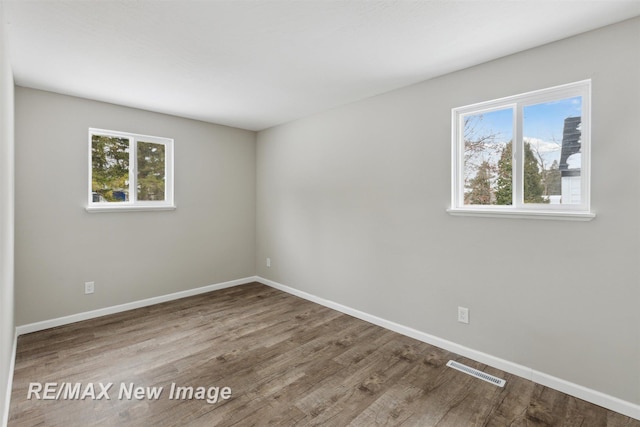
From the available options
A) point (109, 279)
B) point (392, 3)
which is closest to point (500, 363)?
point (392, 3)

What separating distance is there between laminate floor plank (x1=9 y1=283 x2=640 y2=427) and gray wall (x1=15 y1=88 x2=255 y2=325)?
1.49 feet

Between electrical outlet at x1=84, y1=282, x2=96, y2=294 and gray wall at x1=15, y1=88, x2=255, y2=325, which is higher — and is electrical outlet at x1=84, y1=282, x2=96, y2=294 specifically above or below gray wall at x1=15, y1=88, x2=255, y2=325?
below

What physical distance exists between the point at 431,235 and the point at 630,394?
5.19ft

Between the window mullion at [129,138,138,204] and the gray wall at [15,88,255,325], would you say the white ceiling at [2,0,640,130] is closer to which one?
the gray wall at [15,88,255,325]

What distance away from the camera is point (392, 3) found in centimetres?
179

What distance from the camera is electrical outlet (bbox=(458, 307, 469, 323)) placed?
8.69 ft

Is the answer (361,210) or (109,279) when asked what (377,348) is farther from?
(109,279)

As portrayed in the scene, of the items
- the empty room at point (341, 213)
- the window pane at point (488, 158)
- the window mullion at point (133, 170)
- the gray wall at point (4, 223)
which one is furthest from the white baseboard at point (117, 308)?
the window pane at point (488, 158)

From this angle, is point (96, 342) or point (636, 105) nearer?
point (636, 105)

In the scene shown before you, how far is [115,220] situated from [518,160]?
4.09m

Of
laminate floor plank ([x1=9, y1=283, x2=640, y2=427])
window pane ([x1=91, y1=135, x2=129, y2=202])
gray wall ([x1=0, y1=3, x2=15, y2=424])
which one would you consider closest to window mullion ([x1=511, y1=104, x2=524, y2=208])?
laminate floor plank ([x1=9, y1=283, x2=640, y2=427])

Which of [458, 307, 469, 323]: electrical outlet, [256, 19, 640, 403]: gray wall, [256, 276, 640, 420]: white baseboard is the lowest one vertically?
[256, 276, 640, 420]: white baseboard

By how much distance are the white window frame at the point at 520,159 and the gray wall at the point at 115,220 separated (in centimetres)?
315

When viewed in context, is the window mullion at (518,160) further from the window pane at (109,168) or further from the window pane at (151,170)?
the window pane at (109,168)
